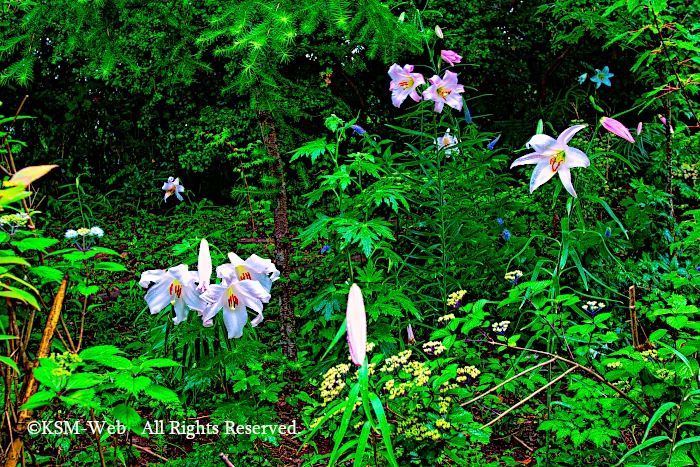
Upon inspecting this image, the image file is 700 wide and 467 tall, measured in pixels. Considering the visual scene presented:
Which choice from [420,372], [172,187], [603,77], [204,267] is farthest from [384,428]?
[603,77]

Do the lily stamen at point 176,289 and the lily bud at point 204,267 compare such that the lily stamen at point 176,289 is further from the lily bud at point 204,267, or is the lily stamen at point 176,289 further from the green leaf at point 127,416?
the green leaf at point 127,416

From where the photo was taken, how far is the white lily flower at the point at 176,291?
5.74 feet

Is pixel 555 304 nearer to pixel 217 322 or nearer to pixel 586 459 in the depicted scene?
pixel 586 459

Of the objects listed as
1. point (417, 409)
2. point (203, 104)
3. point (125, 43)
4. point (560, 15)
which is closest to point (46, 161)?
point (203, 104)

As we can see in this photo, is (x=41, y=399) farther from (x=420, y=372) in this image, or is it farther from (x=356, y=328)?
(x=420, y=372)

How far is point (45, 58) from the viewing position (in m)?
4.59

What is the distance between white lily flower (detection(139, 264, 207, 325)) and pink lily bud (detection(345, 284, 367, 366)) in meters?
0.85

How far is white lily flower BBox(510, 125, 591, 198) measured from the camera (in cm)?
165

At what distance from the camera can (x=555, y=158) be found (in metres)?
1.70

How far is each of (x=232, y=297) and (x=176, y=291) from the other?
180mm

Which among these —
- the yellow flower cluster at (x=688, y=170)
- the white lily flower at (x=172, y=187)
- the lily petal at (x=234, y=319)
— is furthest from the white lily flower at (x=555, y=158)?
the white lily flower at (x=172, y=187)

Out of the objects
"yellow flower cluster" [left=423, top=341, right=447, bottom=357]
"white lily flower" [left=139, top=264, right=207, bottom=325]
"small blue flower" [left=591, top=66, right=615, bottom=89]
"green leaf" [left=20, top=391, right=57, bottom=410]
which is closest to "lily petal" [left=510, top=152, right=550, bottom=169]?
"yellow flower cluster" [left=423, top=341, right=447, bottom=357]

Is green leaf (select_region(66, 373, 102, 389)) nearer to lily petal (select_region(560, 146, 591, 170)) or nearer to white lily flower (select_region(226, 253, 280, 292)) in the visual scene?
white lily flower (select_region(226, 253, 280, 292))

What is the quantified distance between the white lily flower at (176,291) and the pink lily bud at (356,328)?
2.78 ft
